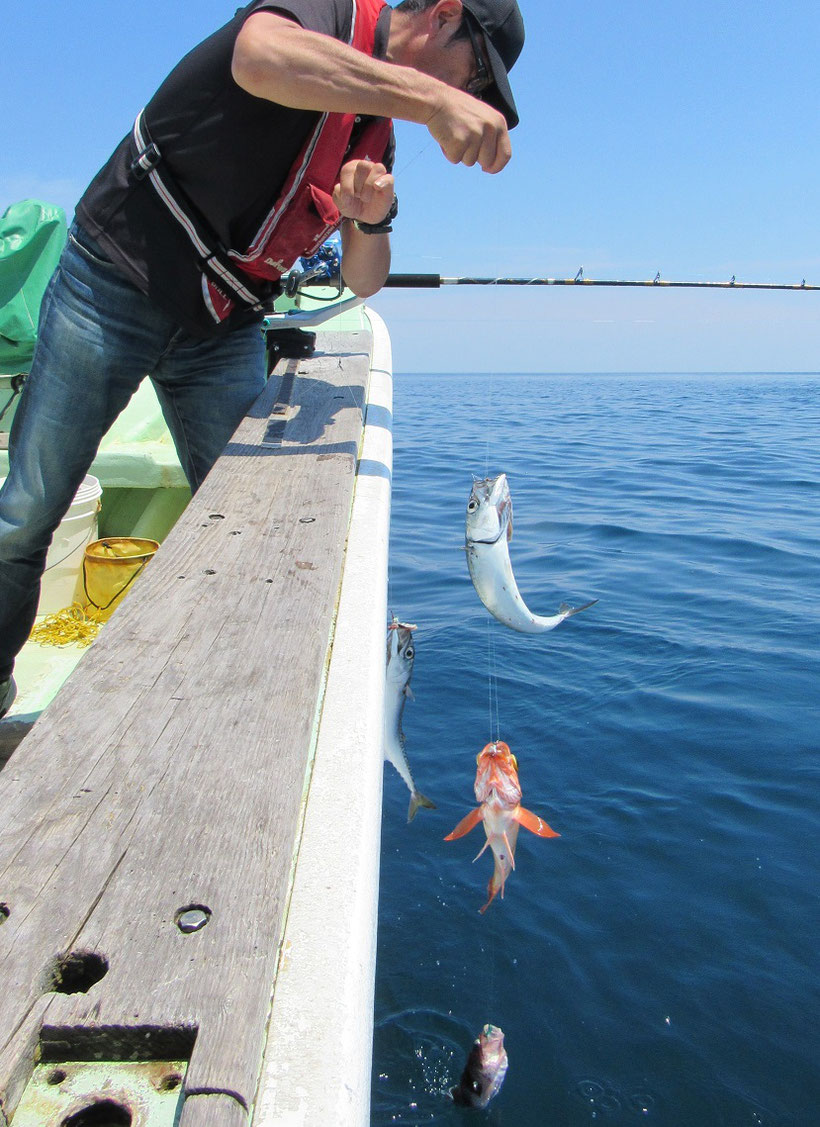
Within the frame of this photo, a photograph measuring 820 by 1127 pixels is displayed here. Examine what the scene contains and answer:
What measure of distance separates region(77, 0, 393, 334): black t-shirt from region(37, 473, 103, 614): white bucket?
2.07 m

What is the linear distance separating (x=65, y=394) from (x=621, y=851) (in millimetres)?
2929

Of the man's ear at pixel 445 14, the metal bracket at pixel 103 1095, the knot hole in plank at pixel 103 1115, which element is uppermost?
the man's ear at pixel 445 14

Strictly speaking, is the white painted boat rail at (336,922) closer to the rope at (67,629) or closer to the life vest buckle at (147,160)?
the life vest buckle at (147,160)

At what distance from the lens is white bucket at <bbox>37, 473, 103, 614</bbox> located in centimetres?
Result: 424

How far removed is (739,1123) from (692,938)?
0.77 m

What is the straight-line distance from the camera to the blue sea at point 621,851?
8.79 feet

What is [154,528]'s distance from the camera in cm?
507

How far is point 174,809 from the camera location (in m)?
1.16

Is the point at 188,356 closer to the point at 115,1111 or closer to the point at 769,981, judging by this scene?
the point at 115,1111

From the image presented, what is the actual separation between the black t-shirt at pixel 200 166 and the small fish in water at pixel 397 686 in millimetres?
1188

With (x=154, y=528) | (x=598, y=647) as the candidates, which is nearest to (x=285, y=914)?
(x=154, y=528)

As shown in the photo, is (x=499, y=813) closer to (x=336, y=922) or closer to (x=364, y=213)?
(x=336, y=922)

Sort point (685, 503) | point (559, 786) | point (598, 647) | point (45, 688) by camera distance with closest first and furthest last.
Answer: point (45, 688), point (559, 786), point (598, 647), point (685, 503)

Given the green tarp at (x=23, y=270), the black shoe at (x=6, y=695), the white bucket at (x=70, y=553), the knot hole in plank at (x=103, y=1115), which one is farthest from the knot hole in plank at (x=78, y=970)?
the green tarp at (x=23, y=270)
